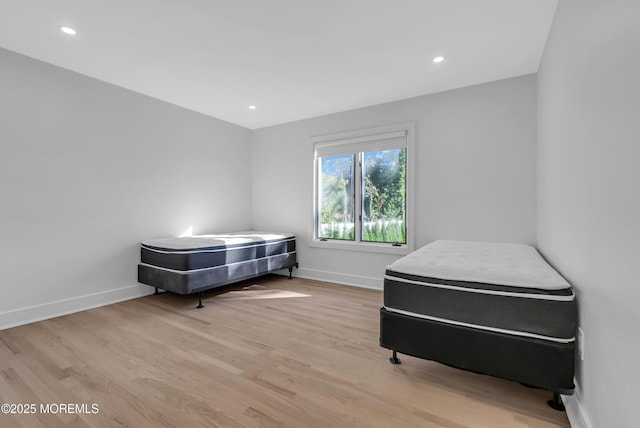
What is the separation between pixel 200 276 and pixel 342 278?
190cm

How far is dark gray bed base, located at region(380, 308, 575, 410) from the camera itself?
4.41 ft

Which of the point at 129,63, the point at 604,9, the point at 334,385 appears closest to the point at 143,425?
the point at 334,385

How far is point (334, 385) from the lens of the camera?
1.66 m

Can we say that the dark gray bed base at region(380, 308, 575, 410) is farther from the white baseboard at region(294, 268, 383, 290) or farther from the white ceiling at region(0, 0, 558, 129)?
the white ceiling at region(0, 0, 558, 129)

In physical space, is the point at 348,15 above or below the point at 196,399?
above

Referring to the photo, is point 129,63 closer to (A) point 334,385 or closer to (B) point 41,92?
(B) point 41,92

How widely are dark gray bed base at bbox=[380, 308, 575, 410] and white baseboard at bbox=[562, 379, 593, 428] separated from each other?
0.05 m

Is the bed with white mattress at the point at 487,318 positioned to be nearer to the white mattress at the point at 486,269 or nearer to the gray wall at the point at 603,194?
the white mattress at the point at 486,269

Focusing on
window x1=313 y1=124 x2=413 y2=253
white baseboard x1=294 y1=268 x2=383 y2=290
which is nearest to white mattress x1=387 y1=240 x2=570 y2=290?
window x1=313 y1=124 x2=413 y2=253

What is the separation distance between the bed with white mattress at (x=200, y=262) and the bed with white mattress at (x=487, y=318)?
6.99 ft

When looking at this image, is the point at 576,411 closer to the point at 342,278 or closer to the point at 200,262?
the point at 342,278

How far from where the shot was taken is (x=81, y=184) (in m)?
2.95

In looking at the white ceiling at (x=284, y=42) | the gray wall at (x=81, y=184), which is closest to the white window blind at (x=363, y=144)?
the white ceiling at (x=284, y=42)

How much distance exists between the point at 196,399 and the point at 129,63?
9.74ft
